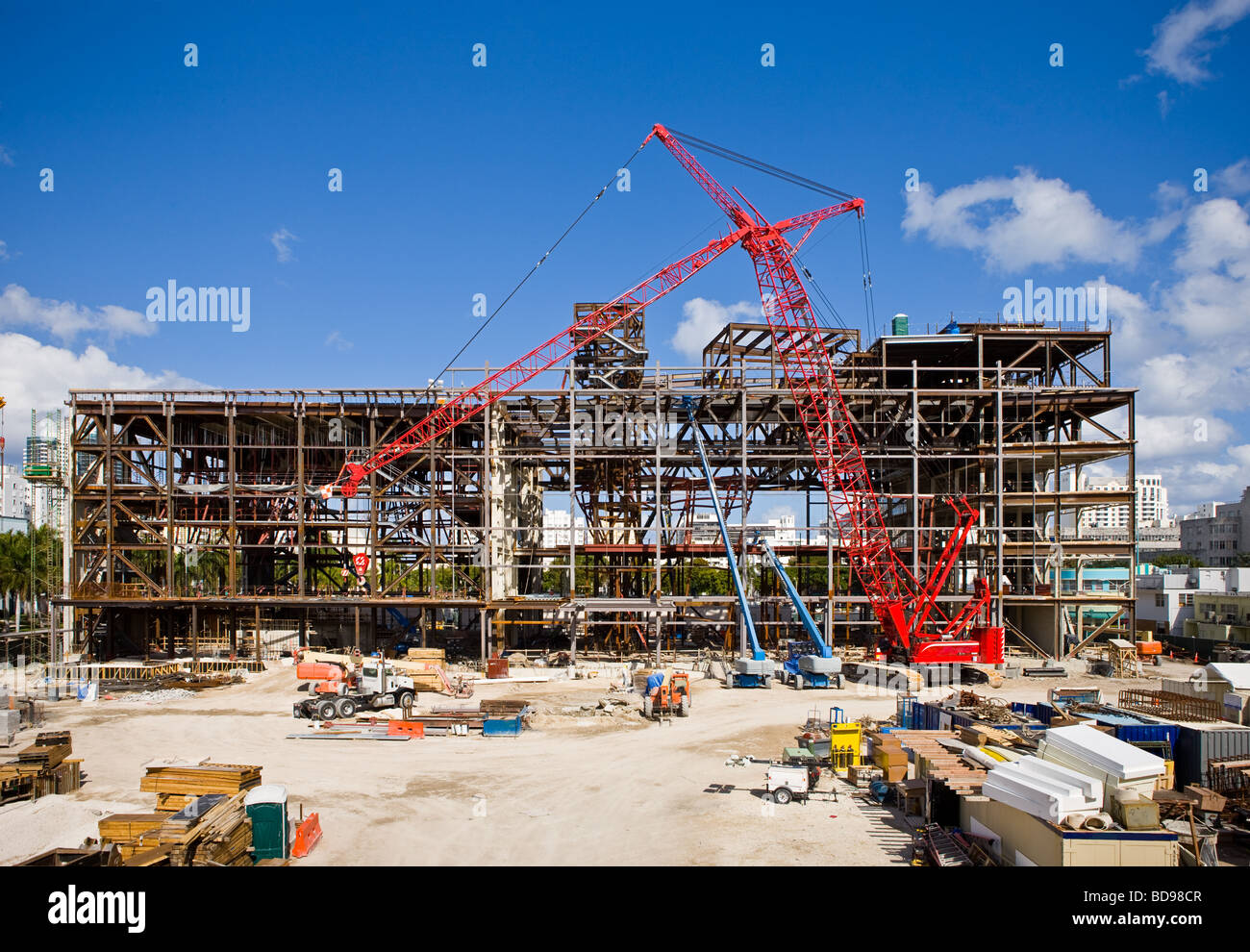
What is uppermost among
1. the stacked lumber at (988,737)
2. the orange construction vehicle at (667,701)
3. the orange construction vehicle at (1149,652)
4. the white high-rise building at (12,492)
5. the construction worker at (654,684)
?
the white high-rise building at (12,492)

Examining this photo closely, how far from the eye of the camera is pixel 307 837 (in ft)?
54.3

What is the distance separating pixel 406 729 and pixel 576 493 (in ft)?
76.8

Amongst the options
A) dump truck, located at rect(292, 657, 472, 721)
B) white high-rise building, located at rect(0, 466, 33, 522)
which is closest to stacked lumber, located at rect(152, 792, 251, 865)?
dump truck, located at rect(292, 657, 472, 721)

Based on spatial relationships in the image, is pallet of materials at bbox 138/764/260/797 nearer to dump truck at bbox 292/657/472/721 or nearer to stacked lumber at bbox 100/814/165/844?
stacked lumber at bbox 100/814/165/844

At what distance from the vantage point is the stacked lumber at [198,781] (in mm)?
18219

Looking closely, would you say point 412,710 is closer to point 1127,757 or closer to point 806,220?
point 1127,757

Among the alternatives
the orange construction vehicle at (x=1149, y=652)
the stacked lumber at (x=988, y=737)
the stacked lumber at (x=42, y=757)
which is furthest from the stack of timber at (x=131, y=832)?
the orange construction vehicle at (x=1149, y=652)

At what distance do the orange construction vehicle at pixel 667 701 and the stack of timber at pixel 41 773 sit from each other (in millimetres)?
18955

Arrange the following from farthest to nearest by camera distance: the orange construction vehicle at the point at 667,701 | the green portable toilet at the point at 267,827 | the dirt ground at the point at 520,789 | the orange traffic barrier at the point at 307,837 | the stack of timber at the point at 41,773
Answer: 1. the orange construction vehicle at the point at 667,701
2. the stack of timber at the point at 41,773
3. the dirt ground at the point at 520,789
4. the orange traffic barrier at the point at 307,837
5. the green portable toilet at the point at 267,827

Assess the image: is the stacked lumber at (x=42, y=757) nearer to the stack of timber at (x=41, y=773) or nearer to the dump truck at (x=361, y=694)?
the stack of timber at (x=41, y=773)

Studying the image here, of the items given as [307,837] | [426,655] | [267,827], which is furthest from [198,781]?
[426,655]

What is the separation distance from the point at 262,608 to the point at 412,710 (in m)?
26.1

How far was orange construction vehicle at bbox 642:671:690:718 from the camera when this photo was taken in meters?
31.2
